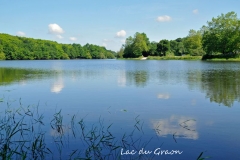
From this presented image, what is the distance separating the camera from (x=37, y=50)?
137000mm

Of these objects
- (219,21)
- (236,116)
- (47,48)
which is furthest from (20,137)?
(47,48)

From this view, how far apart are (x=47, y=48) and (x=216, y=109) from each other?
5716 inches

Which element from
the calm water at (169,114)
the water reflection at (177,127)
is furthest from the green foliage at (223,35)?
the water reflection at (177,127)

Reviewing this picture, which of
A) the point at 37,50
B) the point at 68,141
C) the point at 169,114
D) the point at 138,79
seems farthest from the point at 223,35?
the point at 37,50

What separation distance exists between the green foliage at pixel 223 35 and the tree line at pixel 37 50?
282ft

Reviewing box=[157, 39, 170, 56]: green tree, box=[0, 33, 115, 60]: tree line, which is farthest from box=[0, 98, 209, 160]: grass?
box=[0, 33, 115, 60]: tree line

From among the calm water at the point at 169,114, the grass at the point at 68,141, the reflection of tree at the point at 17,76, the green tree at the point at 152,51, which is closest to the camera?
the grass at the point at 68,141

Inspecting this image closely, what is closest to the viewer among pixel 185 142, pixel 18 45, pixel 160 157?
pixel 160 157

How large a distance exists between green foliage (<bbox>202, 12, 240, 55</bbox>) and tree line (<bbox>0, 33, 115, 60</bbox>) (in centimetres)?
8597

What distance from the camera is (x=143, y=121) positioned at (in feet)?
27.6

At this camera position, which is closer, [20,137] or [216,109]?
[20,137]

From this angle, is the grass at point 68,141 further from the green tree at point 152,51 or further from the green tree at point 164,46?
the green tree at point 152,51

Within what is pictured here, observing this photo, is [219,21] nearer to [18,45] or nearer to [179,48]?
[179,48]

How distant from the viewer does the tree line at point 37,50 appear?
388 ft
